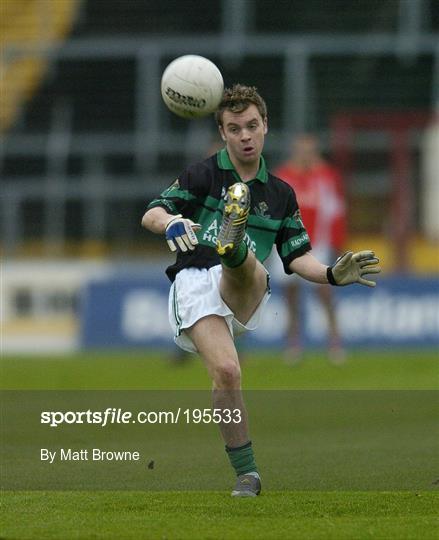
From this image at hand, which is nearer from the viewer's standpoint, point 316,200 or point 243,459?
point 243,459

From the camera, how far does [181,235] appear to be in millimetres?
5707

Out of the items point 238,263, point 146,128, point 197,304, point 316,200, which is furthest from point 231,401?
point 146,128

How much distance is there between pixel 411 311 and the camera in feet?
55.8

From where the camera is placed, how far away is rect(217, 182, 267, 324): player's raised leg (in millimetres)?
5699

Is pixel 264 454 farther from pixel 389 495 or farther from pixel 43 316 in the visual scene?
pixel 43 316

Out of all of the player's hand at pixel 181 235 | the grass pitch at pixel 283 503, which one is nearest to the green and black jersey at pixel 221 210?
the player's hand at pixel 181 235

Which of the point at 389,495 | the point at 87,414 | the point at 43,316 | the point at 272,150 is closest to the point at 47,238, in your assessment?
the point at 43,316

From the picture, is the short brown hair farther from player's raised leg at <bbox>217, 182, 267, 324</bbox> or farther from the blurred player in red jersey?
the blurred player in red jersey

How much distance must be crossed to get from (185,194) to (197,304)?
57 centimetres

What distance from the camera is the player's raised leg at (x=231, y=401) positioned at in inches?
233

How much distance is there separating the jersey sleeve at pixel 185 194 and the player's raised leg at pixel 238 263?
0.46 meters

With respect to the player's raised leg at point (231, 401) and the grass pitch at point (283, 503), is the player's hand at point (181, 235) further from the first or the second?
the grass pitch at point (283, 503)

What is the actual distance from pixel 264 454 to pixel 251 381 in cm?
486

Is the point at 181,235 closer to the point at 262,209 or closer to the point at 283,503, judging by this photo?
the point at 262,209
